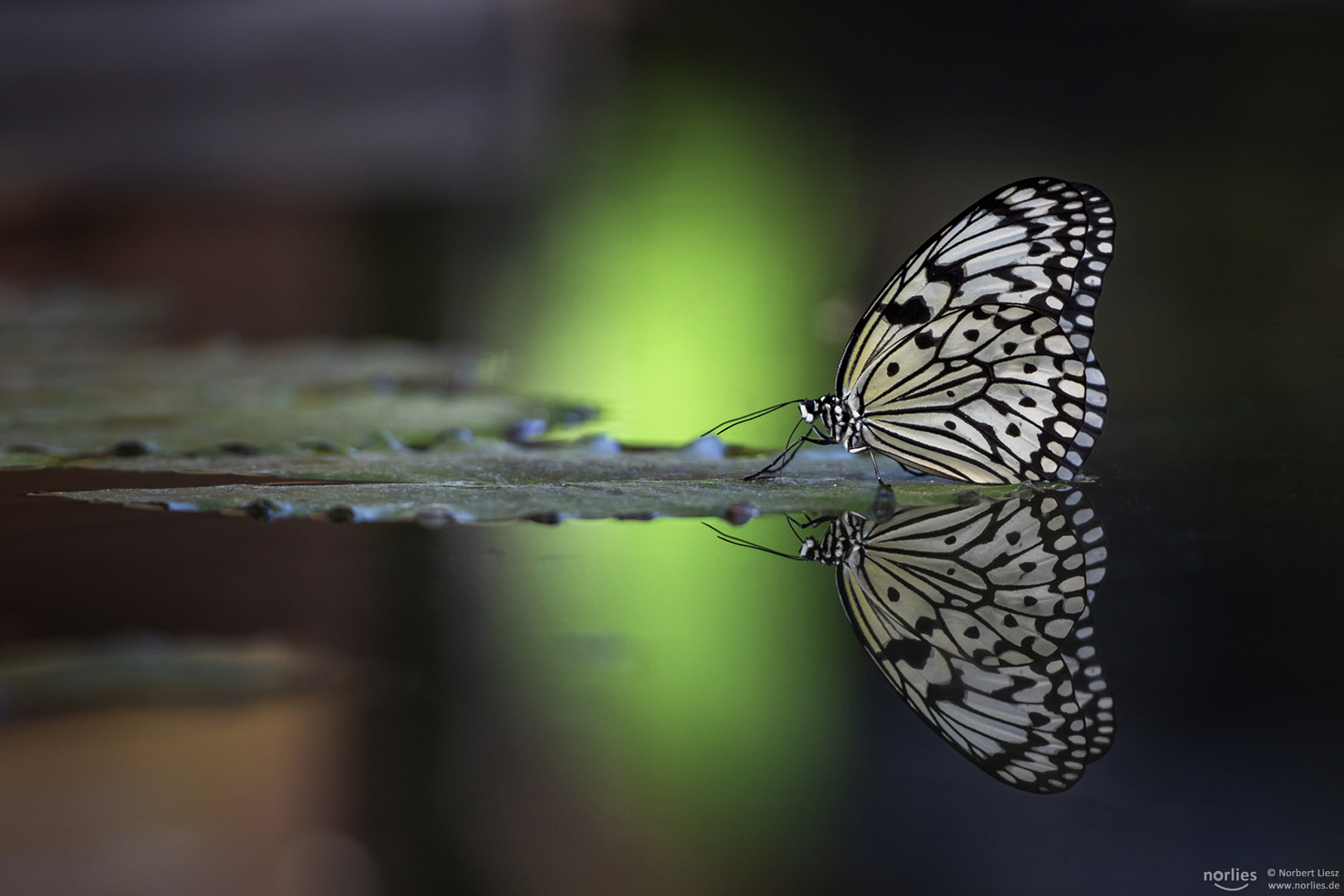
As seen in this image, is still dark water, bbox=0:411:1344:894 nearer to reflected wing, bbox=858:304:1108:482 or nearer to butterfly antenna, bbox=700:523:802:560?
butterfly antenna, bbox=700:523:802:560

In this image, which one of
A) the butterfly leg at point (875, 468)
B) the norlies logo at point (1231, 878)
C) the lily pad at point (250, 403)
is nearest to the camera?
the norlies logo at point (1231, 878)

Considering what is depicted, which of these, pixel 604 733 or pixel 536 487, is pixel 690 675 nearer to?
pixel 604 733

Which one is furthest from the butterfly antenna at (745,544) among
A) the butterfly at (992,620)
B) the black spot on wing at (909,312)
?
the black spot on wing at (909,312)

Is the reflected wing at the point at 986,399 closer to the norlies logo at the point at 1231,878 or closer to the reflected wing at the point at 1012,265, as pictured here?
the reflected wing at the point at 1012,265

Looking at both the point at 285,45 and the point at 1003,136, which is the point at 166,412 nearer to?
the point at 1003,136

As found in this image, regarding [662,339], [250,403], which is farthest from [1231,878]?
[662,339]

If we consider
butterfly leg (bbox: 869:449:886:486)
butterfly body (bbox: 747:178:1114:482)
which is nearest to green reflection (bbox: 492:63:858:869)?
butterfly leg (bbox: 869:449:886:486)
